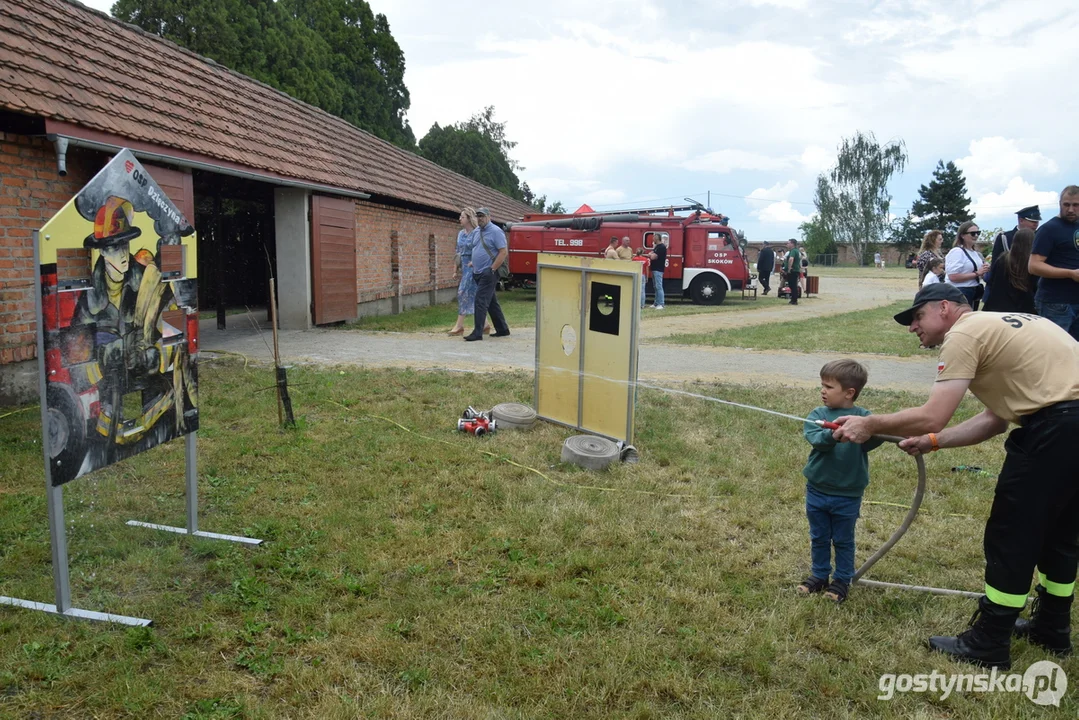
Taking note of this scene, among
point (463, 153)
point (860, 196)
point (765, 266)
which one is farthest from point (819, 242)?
point (765, 266)

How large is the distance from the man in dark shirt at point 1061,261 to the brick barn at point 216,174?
347 inches

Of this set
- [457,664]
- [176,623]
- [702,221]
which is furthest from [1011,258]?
[702,221]

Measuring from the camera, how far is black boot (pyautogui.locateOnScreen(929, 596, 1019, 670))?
3.03 meters

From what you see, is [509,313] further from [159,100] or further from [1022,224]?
[1022,224]

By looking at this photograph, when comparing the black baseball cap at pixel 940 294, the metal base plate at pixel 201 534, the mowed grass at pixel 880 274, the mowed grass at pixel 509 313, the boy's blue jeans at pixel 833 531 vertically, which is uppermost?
the mowed grass at pixel 880 274

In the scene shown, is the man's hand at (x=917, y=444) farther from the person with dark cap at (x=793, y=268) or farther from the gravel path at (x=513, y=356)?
the person with dark cap at (x=793, y=268)

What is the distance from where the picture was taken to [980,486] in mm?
5262

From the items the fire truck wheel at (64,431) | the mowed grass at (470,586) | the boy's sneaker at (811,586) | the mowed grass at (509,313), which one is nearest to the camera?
the mowed grass at (470,586)

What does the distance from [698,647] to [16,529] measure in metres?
3.66

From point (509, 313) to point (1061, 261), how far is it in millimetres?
12451

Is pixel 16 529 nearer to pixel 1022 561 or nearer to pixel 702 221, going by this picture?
pixel 1022 561

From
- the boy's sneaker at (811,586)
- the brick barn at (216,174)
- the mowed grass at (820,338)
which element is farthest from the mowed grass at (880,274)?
the boy's sneaker at (811,586)

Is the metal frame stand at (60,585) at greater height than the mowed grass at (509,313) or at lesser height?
lesser

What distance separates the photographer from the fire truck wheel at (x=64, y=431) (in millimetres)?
3002
